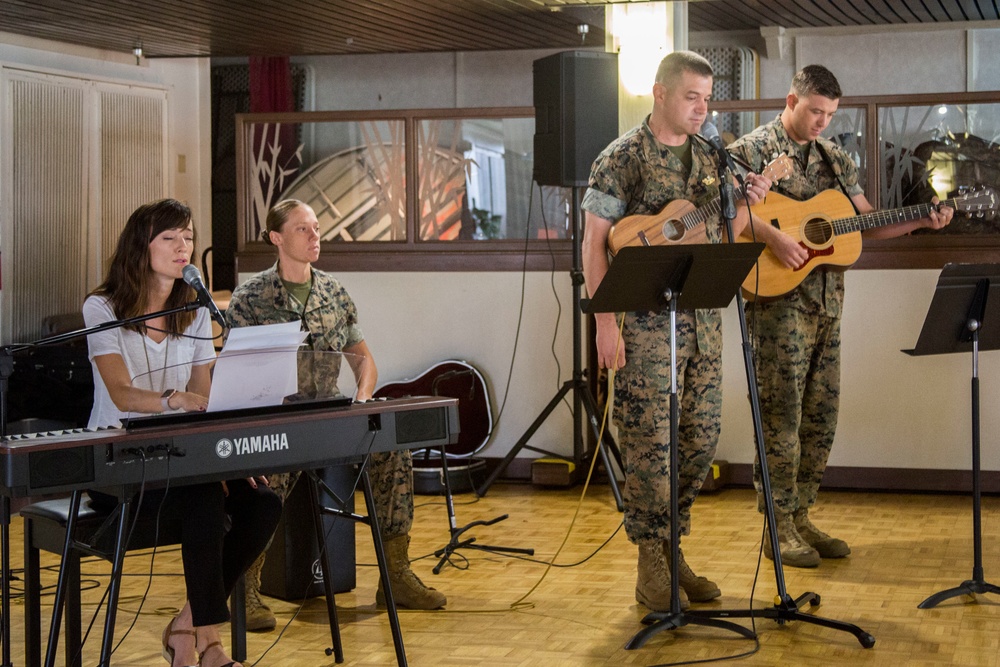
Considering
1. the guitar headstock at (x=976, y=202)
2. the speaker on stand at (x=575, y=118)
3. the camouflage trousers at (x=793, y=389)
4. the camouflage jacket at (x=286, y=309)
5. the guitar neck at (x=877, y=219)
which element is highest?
the speaker on stand at (x=575, y=118)

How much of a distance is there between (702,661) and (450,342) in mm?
3735

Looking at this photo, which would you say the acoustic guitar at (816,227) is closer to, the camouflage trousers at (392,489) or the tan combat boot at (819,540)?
Result: the tan combat boot at (819,540)

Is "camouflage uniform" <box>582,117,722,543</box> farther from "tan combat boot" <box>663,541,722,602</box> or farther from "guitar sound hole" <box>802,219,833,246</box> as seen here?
"guitar sound hole" <box>802,219,833,246</box>

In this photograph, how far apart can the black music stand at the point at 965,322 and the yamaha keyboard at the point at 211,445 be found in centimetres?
176

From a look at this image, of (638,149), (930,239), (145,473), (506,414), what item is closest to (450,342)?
(506,414)

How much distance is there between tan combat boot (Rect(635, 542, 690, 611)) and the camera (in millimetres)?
3988

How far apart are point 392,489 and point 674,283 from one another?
1.31 metres

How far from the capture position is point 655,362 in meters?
3.89

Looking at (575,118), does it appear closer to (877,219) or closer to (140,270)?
(877,219)

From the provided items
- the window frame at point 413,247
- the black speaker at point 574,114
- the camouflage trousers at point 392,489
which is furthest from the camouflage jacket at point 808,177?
the window frame at point 413,247

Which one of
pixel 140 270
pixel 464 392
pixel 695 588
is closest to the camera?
pixel 140 270

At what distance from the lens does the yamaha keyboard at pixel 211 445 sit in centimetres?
262

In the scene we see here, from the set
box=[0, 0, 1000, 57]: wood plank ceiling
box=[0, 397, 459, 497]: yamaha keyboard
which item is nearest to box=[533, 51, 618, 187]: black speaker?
box=[0, 0, 1000, 57]: wood plank ceiling

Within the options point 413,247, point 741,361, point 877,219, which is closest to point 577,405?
point 741,361
